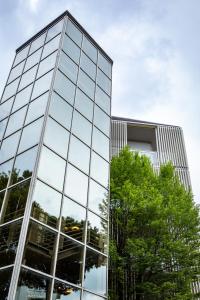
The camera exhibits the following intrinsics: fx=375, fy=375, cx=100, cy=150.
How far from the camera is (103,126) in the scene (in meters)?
17.8

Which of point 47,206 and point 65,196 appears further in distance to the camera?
point 65,196

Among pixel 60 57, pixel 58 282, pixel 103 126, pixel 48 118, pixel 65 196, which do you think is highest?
pixel 60 57

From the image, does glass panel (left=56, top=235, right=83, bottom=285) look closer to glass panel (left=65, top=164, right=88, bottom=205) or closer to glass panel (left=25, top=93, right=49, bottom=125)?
glass panel (left=65, top=164, right=88, bottom=205)

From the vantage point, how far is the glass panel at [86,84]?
17.8m

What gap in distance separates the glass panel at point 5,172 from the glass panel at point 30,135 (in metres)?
0.67

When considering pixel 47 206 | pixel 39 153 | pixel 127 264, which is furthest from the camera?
pixel 127 264

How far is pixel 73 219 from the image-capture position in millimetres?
12914

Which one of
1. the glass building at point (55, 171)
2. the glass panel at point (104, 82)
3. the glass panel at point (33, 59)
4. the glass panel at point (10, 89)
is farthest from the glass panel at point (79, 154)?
the glass panel at point (33, 59)

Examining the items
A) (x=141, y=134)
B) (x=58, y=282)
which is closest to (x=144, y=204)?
(x=58, y=282)

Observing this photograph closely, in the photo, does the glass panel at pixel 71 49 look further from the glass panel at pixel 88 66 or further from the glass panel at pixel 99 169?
the glass panel at pixel 99 169

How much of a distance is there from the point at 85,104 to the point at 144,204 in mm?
5251

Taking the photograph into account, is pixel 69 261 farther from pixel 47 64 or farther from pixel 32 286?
pixel 47 64

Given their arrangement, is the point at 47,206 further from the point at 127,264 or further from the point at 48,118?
the point at 127,264

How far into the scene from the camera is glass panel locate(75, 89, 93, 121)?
655 inches
